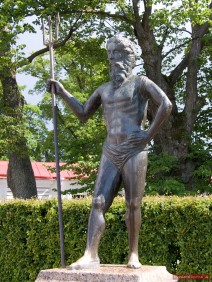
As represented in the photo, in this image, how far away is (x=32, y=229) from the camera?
11.5m

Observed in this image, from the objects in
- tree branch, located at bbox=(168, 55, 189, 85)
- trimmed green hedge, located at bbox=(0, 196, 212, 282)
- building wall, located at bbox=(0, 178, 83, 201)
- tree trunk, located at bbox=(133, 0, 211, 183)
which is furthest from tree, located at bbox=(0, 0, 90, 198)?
building wall, located at bbox=(0, 178, 83, 201)

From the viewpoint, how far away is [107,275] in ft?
19.0

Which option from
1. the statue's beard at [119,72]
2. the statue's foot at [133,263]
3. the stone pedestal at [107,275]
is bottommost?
the stone pedestal at [107,275]

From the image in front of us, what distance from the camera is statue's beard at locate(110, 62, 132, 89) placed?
6.53 meters

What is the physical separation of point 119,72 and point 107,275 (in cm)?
206

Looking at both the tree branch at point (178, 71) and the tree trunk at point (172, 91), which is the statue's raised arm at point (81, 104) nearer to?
the tree trunk at point (172, 91)

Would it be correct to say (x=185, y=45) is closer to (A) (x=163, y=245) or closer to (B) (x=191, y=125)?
(B) (x=191, y=125)

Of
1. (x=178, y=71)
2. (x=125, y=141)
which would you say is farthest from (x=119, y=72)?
(x=178, y=71)

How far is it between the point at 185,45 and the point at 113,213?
1299cm

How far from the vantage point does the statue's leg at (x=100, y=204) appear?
20.4ft

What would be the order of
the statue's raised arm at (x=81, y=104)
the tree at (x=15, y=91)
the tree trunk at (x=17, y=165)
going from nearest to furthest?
1. the statue's raised arm at (x=81, y=104)
2. the tree at (x=15, y=91)
3. the tree trunk at (x=17, y=165)

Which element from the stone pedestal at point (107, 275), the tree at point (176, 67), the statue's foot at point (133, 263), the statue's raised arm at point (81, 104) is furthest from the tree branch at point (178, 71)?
the stone pedestal at point (107, 275)

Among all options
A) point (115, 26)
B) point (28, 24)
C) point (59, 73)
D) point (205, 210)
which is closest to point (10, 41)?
point (28, 24)

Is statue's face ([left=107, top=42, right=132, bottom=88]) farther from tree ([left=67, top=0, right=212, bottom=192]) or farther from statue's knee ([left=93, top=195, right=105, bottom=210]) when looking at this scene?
tree ([left=67, top=0, right=212, bottom=192])
